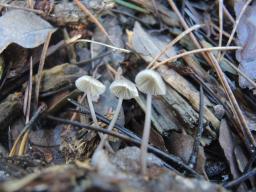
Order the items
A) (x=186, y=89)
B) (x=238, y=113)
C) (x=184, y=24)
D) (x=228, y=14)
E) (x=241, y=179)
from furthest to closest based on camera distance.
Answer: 1. (x=228, y=14)
2. (x=184, y=24)
3. (x=186, y=89)
4. (x=238, y=113)
5. (x=241, y=179)

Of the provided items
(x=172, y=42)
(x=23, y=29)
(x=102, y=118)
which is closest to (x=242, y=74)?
(x=172, y=42)

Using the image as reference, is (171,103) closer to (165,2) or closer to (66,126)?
(66,126)

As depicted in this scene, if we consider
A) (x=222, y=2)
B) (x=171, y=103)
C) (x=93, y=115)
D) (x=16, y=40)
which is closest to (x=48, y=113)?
(x=93, y=115)

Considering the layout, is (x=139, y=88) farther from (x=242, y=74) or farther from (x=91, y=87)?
(x=242, y=74)

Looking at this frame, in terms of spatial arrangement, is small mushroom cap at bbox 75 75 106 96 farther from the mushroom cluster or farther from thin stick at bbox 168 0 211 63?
thin stick at bbox 168 0 211 63

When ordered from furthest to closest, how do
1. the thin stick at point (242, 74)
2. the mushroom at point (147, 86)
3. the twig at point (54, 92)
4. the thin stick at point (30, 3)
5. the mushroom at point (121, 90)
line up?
the thin stick at point (30, 3), the twig at point (54, 92), the thin stick at point (242, 74), the mushroom at point (121, 90), the mushroom at point (147, 86)

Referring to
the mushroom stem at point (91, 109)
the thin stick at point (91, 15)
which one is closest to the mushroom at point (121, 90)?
the mushroom stem at point (91, 109)

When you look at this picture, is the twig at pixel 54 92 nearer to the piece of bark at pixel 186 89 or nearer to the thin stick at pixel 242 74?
the piece of bark at pixel 186 89
